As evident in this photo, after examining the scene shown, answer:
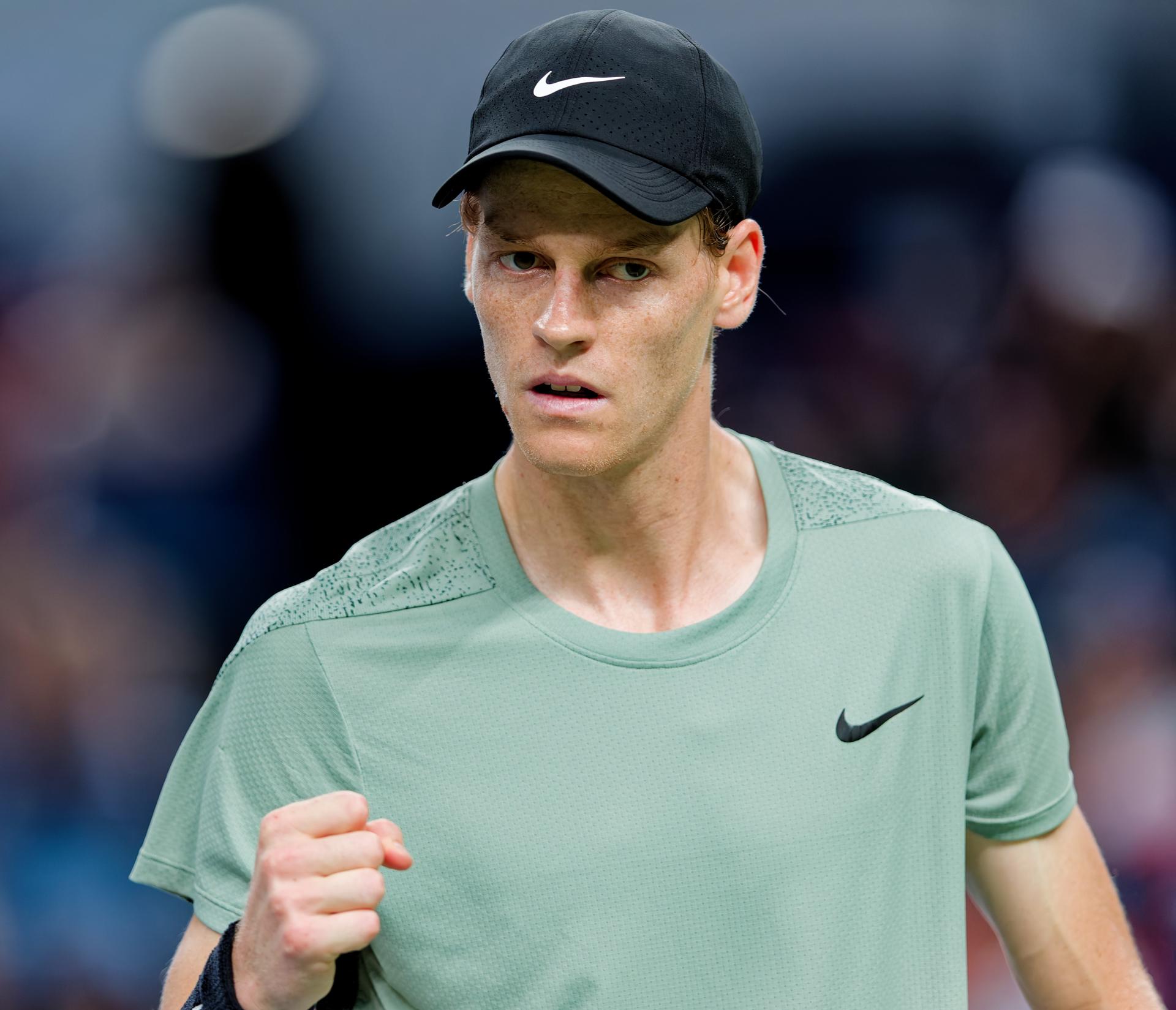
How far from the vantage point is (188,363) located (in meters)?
3.64

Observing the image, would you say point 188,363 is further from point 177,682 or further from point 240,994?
point 240,994

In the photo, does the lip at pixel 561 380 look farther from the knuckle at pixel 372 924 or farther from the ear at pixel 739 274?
the knuckle at pixel 372 924

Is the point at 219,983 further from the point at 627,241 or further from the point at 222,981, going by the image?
the point at 627,241

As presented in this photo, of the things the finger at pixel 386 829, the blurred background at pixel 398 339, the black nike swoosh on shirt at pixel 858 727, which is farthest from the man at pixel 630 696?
the blurred background at pixel 398 339

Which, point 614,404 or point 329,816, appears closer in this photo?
point 329,816

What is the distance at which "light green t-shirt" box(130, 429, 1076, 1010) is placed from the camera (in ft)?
5.72

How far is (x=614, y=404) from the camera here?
68.8 inches

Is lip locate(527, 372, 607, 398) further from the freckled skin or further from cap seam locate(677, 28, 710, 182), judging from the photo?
cap seam locate(677, 28, 710, 182)

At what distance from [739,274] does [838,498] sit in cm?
35

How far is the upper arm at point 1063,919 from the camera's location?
1959 millimetres

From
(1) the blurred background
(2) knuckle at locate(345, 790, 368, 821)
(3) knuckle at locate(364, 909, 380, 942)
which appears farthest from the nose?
(1) the blurred background

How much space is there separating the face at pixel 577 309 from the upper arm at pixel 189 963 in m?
0.73

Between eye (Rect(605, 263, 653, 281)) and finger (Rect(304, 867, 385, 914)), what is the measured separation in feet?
2.51

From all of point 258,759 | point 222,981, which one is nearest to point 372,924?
point 222,981
